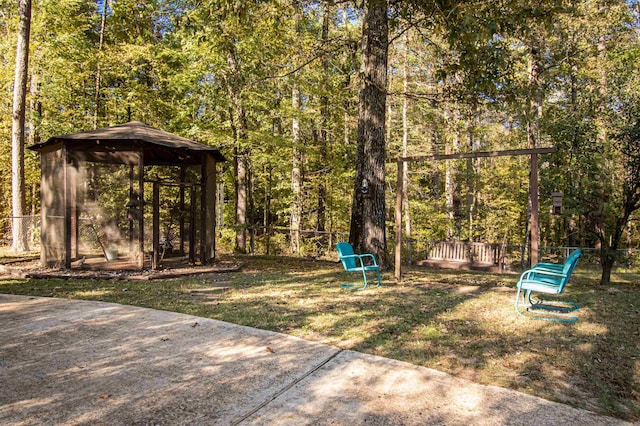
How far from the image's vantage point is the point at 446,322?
4.80 m

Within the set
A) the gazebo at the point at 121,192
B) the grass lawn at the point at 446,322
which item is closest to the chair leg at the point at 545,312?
the grass lawn at the point at 446,322

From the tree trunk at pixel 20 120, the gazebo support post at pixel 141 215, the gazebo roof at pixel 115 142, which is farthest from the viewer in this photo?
the tree trunk at pixel 20 120

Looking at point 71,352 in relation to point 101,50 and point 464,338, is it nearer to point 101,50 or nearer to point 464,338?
point 464,338

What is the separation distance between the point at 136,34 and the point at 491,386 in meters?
21.3

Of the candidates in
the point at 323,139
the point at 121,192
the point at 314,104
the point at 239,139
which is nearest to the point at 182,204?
the point at 121,192

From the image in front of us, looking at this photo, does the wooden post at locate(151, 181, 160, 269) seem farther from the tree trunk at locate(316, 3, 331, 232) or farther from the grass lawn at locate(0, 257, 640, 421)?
the tree trunk at locate(316, 3, 331, 232)

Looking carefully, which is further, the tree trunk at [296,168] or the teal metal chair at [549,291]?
the tree trunk at [296,168]

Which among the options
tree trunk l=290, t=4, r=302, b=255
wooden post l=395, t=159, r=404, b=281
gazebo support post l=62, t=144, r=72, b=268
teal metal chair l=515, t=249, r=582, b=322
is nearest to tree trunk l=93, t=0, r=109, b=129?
tree trunk l=290, t=4, r=302, b=255

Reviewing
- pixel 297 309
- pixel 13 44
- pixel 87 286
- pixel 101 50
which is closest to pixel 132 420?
A: pixel 297 309

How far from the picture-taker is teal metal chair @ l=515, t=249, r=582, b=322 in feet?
15.9

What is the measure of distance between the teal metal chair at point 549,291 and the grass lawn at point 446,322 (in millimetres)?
174

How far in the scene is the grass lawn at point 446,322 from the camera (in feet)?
10.9

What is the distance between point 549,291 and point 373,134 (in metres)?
5.04

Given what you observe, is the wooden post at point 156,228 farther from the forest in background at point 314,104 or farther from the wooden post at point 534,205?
the wooden post at point 534,205
